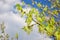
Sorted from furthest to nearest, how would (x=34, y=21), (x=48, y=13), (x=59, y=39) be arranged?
(x=48, y=13), (x=34, y=21), (x=59, y=39)

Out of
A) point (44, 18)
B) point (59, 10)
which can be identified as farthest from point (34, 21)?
point (59, 10)

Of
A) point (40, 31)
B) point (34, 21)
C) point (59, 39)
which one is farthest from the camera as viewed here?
point (40, 31)

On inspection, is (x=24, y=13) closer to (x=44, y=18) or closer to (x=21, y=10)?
(x=21, y=10)

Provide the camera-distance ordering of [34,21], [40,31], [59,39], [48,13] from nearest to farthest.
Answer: [59,39]
[34,21]
[40,31]
[48,13]

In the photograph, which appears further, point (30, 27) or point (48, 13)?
point (48, 13)

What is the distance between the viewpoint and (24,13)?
10078 millimetres

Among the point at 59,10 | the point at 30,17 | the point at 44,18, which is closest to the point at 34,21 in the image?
the point at 30,17

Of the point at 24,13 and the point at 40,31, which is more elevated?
the point at 24,13

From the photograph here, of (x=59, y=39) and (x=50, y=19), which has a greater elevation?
(x=50, y=19)

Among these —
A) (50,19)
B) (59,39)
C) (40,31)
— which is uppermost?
(50,19)

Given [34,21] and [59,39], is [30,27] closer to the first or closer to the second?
[34,21]

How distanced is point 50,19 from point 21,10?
Answer: 1438mm

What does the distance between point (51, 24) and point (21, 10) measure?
1.51 m

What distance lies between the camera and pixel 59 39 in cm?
805
